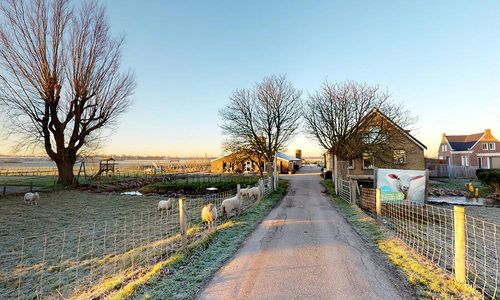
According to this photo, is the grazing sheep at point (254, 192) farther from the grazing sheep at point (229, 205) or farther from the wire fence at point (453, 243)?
the wire fence at point (453, 243)

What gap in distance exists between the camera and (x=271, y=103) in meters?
24.5

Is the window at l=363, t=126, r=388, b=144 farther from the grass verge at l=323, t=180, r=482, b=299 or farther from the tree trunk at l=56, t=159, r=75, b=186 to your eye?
the tree trunk at l=56, t=159, r=75, b=186

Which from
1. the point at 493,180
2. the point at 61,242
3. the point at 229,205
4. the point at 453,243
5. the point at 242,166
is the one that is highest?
the point at 242,166

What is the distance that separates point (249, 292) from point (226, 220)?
5771 mm

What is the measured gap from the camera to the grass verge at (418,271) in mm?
4188

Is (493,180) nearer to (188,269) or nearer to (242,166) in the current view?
(188,269)

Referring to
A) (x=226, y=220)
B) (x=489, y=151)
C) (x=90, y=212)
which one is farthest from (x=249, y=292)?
(x=489, y=151)

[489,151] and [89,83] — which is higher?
[89,83]

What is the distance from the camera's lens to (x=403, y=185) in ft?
49.7

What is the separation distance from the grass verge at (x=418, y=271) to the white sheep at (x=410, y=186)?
25.8 feet

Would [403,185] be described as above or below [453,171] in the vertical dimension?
below

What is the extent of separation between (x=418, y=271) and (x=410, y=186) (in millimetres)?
11399

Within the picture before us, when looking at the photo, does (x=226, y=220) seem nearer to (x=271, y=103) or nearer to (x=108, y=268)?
(x=108, y=268)

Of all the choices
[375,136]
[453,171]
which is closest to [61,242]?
[375,136]
